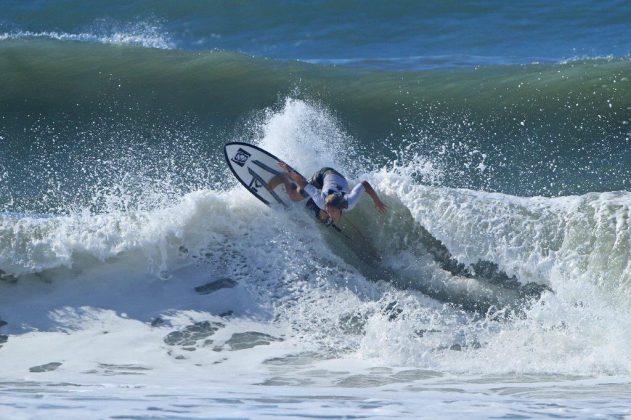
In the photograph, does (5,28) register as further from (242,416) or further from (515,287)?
(242,416)

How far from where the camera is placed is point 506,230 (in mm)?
10766

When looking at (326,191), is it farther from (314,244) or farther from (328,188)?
(314,244)

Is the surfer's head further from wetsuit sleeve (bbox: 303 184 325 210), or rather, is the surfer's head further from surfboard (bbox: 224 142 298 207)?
surfboard (bbox: 224 142 298 207)

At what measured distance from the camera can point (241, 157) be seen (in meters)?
11.8

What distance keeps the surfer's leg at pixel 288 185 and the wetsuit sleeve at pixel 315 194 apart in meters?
0.29

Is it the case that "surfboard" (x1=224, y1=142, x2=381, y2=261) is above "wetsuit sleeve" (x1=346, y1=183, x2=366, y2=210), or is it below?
above

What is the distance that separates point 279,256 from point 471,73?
7.34 metres

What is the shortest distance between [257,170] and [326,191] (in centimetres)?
115

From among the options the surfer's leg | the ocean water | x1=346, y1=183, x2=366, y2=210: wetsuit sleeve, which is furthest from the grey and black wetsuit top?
the ocean water

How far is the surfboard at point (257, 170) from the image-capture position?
11.7 metres

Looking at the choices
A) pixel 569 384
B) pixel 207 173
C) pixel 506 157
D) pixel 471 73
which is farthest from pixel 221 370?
pixel 471 73

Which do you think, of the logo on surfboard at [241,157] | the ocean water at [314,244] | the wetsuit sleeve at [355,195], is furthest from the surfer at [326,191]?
the logo on surfboard at [241,157]

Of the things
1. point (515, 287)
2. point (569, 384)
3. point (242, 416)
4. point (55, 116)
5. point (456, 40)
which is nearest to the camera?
point (242, 416)

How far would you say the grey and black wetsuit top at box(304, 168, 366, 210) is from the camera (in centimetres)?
1094
